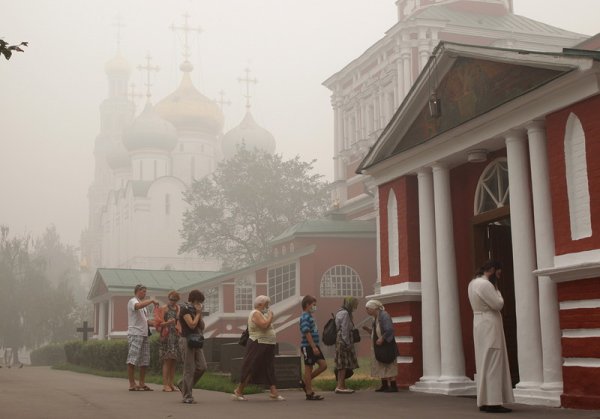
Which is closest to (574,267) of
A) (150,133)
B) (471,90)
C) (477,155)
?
(477,155)

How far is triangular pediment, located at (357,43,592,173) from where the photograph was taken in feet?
41.9

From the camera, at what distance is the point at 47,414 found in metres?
11.1

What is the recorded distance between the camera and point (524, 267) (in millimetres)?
13062

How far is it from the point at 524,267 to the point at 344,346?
3.82 metres

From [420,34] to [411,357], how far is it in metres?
30.1

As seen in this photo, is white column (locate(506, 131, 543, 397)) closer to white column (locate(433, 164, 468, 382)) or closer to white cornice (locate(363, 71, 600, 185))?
white cornice (locate(363, 71, 600, 185))

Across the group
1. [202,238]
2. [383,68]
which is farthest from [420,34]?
[202,238]

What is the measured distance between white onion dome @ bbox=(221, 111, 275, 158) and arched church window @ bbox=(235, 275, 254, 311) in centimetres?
3995

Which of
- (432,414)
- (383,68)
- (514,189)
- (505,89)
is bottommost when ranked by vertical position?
(432,414)

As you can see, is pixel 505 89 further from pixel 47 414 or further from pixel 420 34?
pixel 420 34

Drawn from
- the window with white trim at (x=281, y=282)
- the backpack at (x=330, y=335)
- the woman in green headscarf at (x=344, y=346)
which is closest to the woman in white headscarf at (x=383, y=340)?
the woman in green headscarf at (x=344, y=346)

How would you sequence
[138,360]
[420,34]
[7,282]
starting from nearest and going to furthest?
[138,360]
[420,34]
[7,282]

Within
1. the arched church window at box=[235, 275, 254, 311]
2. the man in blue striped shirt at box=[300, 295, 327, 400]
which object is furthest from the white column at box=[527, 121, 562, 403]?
the arched church window at box=[235, 275, 254, 311]

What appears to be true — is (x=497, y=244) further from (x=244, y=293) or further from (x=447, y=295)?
(x=244, y=293)
